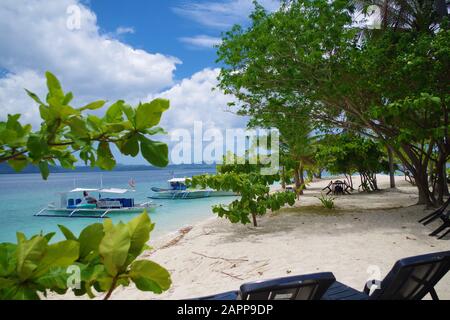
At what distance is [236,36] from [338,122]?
494 centimetres

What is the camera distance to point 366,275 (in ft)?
16.3

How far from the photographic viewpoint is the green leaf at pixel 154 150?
0.75m

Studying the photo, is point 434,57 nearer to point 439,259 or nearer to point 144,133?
point 439,259

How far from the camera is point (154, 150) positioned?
29.6 inches

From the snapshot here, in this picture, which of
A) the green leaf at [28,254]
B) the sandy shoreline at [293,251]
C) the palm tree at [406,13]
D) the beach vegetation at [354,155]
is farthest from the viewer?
the beach vegetation at [354,155]

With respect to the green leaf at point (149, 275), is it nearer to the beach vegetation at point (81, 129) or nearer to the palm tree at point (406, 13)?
the beach vegetation at point (81, 129)

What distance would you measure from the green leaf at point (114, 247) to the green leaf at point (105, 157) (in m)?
0.22

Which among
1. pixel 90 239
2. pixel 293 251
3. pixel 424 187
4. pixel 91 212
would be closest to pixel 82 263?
pixel 90 239

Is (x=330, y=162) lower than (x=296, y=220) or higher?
higher

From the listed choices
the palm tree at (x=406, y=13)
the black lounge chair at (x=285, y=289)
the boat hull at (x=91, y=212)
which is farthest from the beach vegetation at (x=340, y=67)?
the boat hull at (x=91, y=212)

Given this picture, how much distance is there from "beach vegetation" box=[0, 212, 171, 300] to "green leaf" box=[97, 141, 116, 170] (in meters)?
0.18

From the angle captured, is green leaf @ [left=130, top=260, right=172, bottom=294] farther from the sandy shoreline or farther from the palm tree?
the palm tree

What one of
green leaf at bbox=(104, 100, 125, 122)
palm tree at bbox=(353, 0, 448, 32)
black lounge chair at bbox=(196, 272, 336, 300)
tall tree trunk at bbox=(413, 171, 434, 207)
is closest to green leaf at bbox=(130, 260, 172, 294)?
green leaf at bbox=(104, 100, 125, 122)
